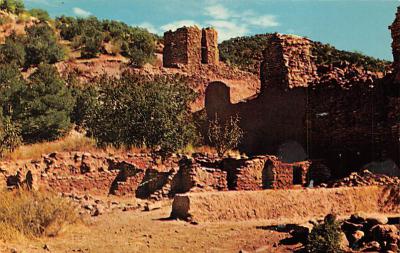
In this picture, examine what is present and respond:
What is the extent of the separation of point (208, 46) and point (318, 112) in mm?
15369

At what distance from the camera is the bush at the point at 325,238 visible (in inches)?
318

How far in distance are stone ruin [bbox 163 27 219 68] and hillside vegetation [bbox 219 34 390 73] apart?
5.01m

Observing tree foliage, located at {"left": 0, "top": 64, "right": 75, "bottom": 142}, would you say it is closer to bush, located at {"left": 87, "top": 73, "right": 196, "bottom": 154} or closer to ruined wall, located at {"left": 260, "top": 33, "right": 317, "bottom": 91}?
bush, located at {"left": 87, "top": 73, "right": 196, "bottom": 154}

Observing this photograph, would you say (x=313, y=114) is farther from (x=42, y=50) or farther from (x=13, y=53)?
(x=13, y=53)

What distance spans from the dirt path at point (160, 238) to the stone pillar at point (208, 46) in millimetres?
22403

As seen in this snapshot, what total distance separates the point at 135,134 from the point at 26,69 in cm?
1612

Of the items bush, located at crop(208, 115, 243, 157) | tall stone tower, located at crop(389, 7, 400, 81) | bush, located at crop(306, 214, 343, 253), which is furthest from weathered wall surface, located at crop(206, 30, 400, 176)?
bush, located at crop(306, 214, 343, 253)

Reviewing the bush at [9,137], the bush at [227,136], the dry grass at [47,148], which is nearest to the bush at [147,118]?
the dry grass at [47,148]

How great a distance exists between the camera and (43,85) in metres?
24.9

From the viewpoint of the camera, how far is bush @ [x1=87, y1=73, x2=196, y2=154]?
2073cm

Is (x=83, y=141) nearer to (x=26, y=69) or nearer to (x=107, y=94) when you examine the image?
(x=107, y=94)

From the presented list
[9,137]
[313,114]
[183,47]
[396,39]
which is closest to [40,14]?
[183,47]

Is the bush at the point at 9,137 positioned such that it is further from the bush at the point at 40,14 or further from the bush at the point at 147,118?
the bush at the point at 40,14

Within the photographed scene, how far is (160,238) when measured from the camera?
384 inches
